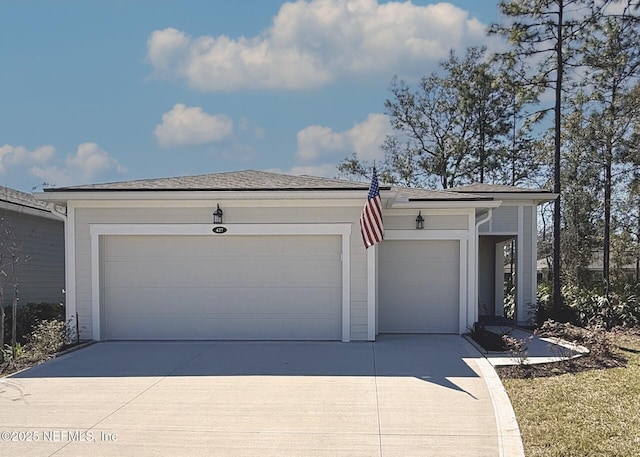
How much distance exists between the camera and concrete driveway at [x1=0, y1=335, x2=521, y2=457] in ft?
17.4

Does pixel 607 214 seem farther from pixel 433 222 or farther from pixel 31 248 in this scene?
pixel 31 248

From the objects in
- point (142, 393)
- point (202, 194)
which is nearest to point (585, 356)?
point (142, 393)

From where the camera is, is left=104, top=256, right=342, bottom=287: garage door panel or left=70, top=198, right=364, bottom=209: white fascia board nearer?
left=70, top=198, right=364, bottom=209: white fascia board

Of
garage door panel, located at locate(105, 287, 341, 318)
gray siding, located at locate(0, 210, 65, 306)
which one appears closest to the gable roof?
garage door panel, located at locate(105, 287, 341, 318)

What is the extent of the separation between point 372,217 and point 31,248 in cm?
917

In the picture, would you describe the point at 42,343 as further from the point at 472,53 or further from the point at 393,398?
the point at 472,53

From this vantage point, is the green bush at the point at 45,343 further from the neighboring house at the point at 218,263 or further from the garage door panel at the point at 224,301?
the garage door panel at the point at 224,301

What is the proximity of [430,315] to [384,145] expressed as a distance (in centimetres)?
1838

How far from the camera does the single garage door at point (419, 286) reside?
1125cm

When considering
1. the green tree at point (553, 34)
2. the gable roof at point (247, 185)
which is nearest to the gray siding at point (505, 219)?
the green tree at point (553, 34)

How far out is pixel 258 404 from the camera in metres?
6.49

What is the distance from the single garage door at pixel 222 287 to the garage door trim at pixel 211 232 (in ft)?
0.49

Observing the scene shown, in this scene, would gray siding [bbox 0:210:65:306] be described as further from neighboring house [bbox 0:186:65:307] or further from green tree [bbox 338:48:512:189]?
green tree [bbox 338:48:512:189]

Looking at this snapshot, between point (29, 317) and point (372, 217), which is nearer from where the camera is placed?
point (372, 217)
